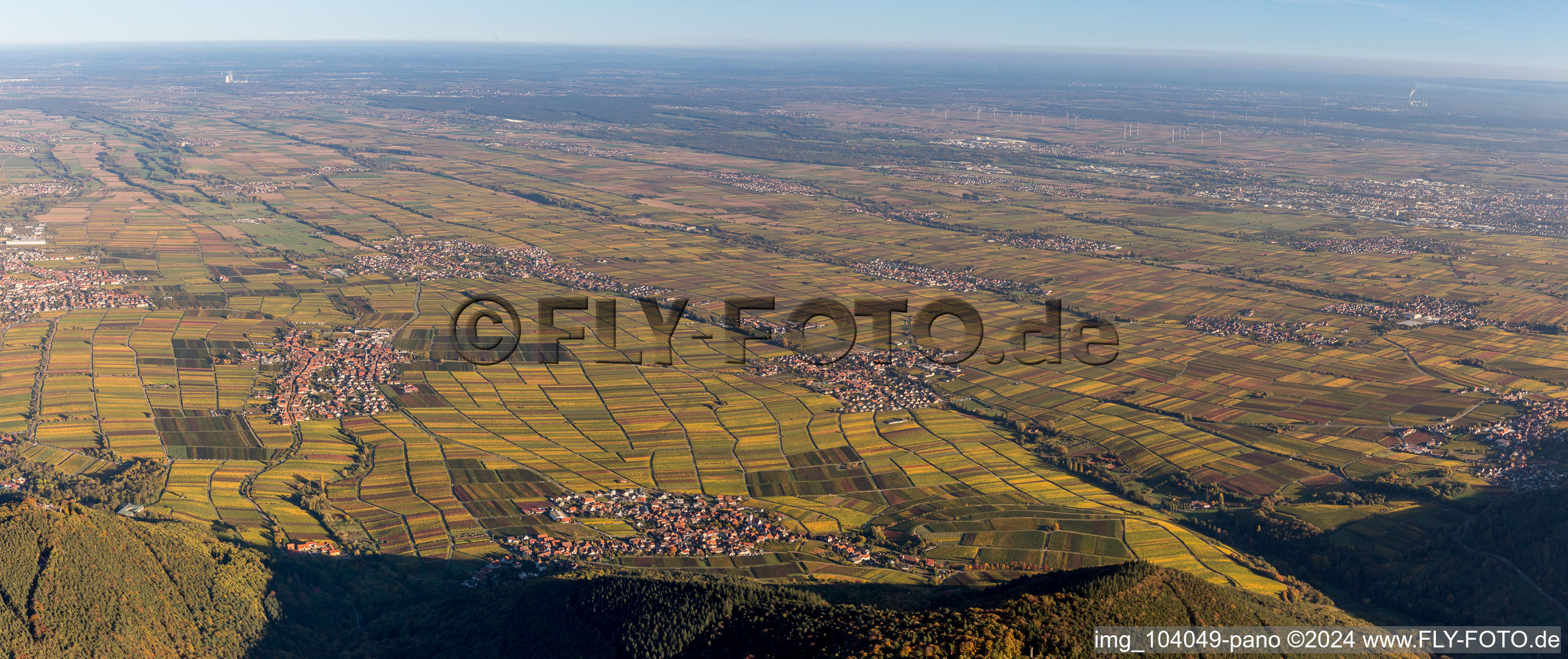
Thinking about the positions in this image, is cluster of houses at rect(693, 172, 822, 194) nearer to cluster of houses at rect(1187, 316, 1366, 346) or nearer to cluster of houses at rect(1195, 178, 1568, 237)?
cluster of houses at rect(1195, 178, 1568, 237)

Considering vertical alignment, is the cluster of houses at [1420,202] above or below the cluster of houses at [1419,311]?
above

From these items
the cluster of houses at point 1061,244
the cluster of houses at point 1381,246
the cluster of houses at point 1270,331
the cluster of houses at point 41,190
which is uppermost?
the cluster of houses at point 41,190

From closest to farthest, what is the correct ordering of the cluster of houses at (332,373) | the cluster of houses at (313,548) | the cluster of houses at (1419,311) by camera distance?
1. the cluster of houses at (313,548)
2. the cluster of houses at (332,373)
3. the cluster of houses at (1419,311)

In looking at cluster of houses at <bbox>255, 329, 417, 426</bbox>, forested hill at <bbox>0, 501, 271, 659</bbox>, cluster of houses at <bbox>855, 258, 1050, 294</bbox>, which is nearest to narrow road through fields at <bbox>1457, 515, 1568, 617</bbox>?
forested hill at <bbox>0, 501, 271, 659</bbox>

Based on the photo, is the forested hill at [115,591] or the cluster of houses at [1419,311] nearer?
the forested hill at [115,591]

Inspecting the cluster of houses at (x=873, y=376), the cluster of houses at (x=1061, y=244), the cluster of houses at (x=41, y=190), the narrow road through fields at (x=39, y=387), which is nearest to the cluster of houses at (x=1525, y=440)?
the cluster of houses at (x=873, y=376)

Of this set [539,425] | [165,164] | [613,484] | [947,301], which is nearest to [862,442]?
[613,484]

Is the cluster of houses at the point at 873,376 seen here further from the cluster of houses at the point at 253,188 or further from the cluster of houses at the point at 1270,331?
the cluster of houses at the point at 253,188

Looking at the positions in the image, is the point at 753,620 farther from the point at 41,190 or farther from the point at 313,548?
the point at 41,190
